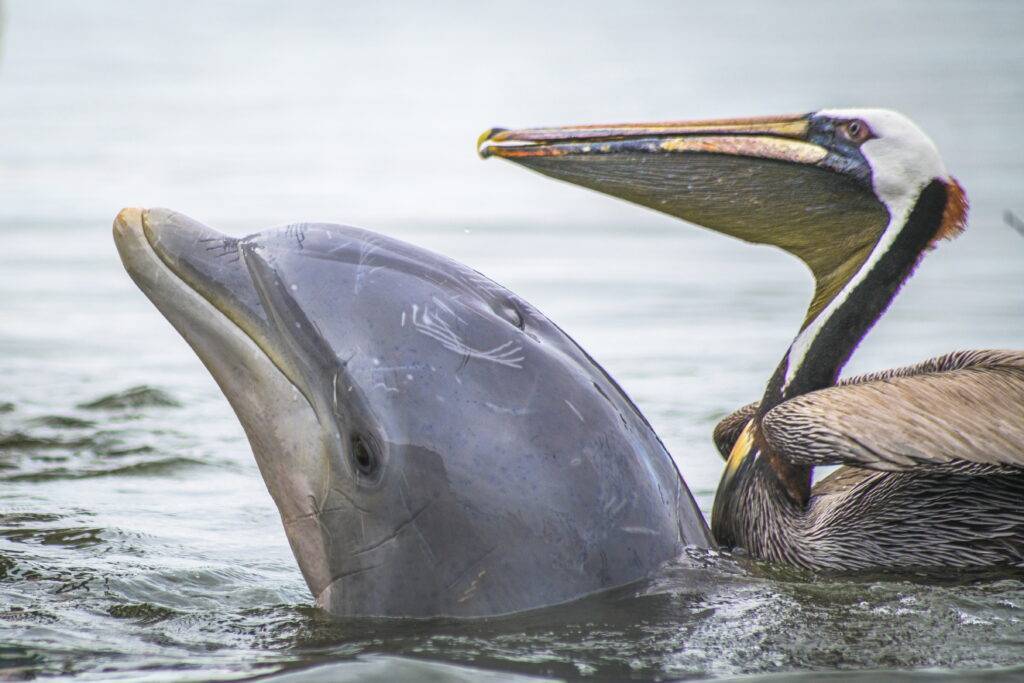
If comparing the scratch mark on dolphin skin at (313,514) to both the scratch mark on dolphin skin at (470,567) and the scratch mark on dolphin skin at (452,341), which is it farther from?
the scratch mark on dolphin skin at (452,341)

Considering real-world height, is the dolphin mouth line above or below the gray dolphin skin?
above

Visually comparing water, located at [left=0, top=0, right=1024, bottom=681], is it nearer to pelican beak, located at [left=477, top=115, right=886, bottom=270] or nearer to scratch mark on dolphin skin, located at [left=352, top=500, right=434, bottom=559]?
scratch mark on dolphin skin, located at [left=352, top=500, right=434, bottom=559]

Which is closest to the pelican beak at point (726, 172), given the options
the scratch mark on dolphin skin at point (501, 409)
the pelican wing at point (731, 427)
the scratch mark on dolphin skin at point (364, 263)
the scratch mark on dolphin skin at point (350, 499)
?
the pelican wing at point (731, 427)

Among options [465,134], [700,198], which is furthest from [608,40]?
[700,198]

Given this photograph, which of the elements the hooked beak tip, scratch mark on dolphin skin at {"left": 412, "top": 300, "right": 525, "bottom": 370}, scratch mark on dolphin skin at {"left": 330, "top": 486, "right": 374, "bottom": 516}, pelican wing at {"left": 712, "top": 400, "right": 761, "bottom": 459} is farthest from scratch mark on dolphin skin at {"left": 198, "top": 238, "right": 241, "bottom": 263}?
pelican wing at {"left": 712, "top": 400, "right": 761, "bottom": 459}

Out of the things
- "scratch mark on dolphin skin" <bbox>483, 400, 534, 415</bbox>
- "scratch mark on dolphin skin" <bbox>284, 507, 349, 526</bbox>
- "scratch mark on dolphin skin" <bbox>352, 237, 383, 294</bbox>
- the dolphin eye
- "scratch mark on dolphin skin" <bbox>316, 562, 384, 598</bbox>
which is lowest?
"scratch mark on dolphin skin" <bbox>316, 562, 384, 598</bbox>

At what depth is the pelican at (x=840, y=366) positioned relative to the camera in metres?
5.86

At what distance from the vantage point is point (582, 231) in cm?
1566

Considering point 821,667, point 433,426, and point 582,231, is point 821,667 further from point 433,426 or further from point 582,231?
point 582,231

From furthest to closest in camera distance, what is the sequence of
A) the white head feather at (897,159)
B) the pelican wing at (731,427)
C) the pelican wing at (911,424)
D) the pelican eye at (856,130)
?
the pelican wing at (731,427), the pelican eye at (856,130), the white head feather at (897,159), the pelican wing at (911,424)

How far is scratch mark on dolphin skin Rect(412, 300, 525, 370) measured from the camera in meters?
4.41

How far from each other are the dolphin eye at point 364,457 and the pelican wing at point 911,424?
2.04 meters

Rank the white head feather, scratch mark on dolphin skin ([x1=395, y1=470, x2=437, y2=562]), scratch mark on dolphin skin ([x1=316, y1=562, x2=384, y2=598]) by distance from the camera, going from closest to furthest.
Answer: scratch mark on dolphin skin ([x1=395, y1=470, x2=437, y2=562]) < scratch mark on dolphin skin ([x1=316, y1=562, x2=384, y2=598]) < the white head feather

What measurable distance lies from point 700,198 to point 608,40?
29.4 meters
